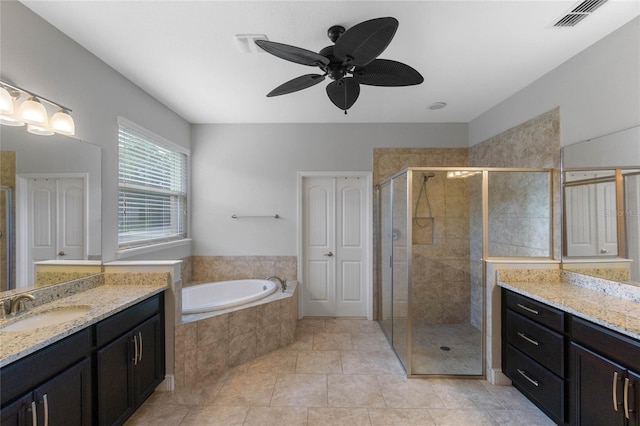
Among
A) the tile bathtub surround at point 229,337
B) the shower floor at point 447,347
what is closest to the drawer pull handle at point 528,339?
the shower floor at point 447,347

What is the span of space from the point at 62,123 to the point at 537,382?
3780 mm

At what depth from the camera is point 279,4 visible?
1.59 m

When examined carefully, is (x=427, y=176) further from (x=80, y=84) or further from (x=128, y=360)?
(x=80, y=84)

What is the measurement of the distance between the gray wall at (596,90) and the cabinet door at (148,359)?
3.67 meters

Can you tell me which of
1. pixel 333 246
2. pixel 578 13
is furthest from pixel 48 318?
pixel 578 13

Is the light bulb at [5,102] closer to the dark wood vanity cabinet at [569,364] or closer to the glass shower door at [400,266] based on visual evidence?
the glass shower door at [400,266]

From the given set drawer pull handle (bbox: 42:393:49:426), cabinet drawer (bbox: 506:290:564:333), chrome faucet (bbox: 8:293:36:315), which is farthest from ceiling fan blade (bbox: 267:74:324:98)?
cabinet drawer (bbox: 506:290:564:333)

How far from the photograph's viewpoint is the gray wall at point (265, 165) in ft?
12.0

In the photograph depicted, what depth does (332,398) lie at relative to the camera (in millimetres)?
2098

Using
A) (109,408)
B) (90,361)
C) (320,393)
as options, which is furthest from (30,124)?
(320,393)

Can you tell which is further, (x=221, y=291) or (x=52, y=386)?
(x=221, y=291)

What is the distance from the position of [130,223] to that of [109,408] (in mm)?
1596

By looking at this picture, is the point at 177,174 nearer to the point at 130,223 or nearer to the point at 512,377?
the point at 130,223

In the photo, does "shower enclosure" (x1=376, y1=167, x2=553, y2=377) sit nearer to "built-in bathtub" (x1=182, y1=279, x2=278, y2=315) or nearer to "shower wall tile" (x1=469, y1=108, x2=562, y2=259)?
"shower wall tile" (x1=469, y1=108, x2=562, y2=259)
